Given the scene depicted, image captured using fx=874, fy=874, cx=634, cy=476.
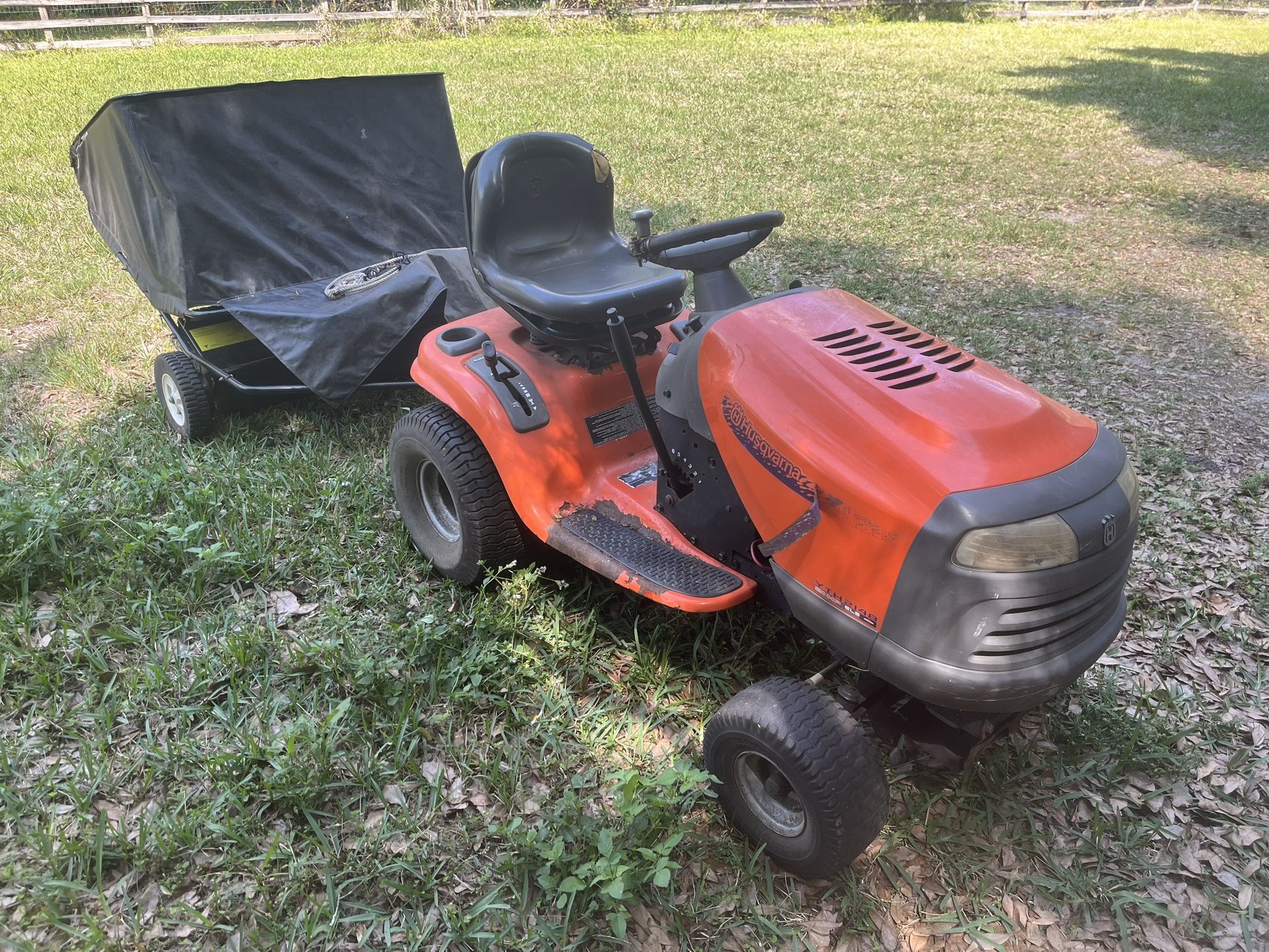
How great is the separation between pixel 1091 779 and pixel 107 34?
57.8 feet

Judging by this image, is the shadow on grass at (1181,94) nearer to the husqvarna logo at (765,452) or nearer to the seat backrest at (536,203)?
the seat backrest at (536,203)

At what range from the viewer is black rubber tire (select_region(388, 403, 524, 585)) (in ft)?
9.29

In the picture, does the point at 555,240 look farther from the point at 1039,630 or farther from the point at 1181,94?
the point at 1181,94

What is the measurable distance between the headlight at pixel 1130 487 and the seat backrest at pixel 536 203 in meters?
1.92

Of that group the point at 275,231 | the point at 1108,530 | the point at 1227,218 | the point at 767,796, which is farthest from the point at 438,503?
the point at 1227,218

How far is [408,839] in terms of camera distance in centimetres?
228

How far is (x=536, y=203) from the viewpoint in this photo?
3.06m

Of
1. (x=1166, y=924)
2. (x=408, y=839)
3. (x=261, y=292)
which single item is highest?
(x=261, y=292)

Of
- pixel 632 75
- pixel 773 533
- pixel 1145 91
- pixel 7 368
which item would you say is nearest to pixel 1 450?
pixel 7 368

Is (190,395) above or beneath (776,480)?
beneath

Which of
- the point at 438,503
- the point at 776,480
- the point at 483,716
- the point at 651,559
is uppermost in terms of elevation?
the point at 776,480

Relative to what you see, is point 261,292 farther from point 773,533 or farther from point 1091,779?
point 1091,779

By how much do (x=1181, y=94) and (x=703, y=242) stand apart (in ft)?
39.2

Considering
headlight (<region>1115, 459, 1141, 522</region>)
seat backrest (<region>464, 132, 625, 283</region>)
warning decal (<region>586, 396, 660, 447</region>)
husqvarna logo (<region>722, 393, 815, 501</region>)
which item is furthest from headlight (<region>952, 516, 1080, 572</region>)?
seat backrest (<region>464, 132, 625, 283</region>)
